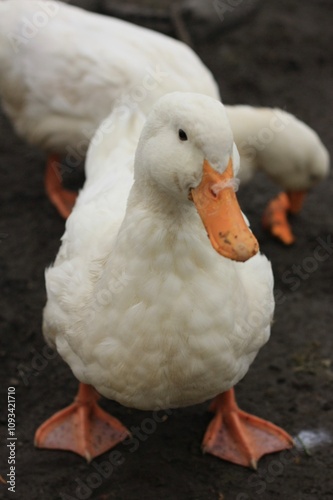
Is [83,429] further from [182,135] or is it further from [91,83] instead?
[91,83]

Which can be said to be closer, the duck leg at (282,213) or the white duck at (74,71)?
the white duck at (74,71)

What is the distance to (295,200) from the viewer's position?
5.25 metres

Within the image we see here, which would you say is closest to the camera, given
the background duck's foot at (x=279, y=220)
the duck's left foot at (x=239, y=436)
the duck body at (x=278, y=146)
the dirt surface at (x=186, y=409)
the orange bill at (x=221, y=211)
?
the orange bill at (x=221, y=211)

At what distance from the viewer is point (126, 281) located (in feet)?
8.96

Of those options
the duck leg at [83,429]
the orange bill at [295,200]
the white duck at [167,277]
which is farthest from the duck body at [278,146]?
the duck leg at [83,429]

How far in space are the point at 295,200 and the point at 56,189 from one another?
1713mm

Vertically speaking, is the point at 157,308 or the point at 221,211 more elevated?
the point at 221,211

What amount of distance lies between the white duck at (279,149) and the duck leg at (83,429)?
6.66 feet

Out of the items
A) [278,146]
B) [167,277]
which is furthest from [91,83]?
[167,277]

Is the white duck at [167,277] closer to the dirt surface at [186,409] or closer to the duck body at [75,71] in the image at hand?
the dirt surface at [186,409]

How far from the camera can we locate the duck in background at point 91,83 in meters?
4.67

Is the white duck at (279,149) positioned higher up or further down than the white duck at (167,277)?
further down

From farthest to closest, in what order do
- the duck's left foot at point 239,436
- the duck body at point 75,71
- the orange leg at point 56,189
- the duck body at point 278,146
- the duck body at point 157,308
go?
the orange leg at point 56,189 < the duck body at point 278,146 < the duck body at point 75,71 < the duck's left foot at point 239,436 < the duck body at point 157,308

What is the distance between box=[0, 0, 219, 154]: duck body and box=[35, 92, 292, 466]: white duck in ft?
4.84
